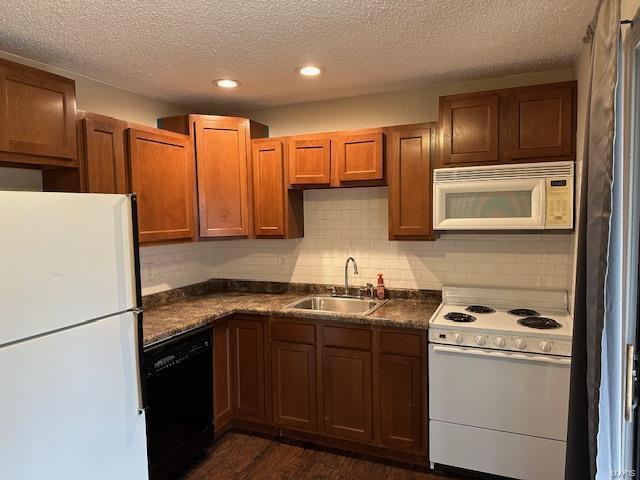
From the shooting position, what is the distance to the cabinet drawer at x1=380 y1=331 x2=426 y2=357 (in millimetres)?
2684

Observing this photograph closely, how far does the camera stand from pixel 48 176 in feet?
8.28

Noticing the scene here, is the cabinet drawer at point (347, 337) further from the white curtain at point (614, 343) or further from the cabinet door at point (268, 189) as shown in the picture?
the white curtain at point (614, 343)

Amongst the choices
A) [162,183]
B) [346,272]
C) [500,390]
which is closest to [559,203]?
[500,390]

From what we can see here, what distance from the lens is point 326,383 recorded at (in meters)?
2.97

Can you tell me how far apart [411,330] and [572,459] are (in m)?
1.13

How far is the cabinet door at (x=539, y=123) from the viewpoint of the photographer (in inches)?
102

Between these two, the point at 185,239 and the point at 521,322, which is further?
the point at 185,239

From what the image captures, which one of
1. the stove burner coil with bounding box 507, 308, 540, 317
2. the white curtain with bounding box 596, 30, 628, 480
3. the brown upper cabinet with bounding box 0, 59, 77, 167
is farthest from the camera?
the stove burner coil with bounding box 507, 308, 540, 317

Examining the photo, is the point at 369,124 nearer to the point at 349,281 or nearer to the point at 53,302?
the point at 349,281

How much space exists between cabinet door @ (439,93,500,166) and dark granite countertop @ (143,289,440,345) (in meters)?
1.02

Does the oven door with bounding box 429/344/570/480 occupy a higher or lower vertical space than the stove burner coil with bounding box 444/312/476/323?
lower

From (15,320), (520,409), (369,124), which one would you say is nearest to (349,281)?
(369,124)

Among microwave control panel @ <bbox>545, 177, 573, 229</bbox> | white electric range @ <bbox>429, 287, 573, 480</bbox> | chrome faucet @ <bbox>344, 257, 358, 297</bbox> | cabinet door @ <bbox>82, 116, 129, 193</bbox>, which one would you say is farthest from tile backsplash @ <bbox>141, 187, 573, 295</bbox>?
cabinet door @ <bbox>82, 116, 129, 193</bbox>

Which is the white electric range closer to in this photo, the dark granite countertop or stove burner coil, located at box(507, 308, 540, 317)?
stove burner coil, located at box(507, 308, 540, 317)
